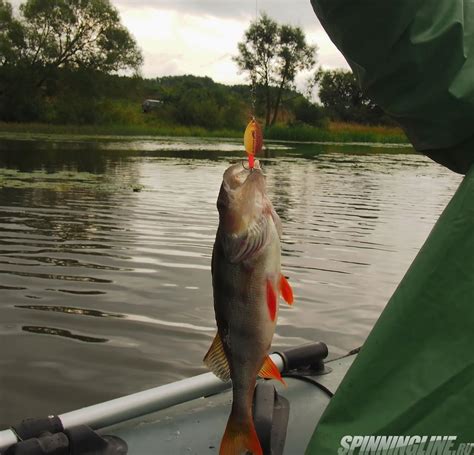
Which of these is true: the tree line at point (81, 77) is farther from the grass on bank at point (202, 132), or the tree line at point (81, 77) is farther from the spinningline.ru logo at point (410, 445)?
the spinningline.ru logo at point (410, 445)

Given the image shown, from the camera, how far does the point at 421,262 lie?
169cm

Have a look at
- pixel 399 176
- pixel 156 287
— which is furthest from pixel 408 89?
pixel 399 176

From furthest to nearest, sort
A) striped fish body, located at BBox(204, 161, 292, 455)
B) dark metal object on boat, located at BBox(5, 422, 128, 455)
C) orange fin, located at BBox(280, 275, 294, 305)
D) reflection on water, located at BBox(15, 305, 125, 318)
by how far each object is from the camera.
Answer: reflection on water, located at BBox(15, 305, 125, 318) < dark metal object on boat, located at BBox(5, 422, 128, 455) < orange fin, located at BBox(280, 275, 294, 305) < striped fish body, located at BBox(204, 161, 292, 455)

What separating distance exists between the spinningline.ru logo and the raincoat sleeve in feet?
2.38

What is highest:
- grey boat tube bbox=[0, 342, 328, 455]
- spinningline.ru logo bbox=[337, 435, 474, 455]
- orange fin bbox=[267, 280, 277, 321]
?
orange fin bbox=[267, 280, 277, 321]


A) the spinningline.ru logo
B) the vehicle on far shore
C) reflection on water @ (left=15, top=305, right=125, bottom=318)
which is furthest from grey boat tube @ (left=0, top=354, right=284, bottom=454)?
the vehicle on far shore

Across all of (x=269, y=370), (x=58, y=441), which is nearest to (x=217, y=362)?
(x=269, y=370)

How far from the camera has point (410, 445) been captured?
5.40 feet

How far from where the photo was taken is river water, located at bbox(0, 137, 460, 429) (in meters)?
4.56

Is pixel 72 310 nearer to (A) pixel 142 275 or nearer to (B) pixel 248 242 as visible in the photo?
(A) pixel 142 275

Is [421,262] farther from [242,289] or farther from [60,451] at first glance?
[60,451]

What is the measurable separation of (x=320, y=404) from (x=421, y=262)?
1.22 meters

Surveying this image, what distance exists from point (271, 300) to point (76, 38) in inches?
1888

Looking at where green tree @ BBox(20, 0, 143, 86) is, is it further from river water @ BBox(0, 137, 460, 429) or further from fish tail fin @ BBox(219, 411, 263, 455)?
fish tail fin @ BBox(219, 411, 263, 455)
